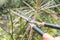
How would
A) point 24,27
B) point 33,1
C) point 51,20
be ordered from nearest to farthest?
1. point 24,27
2. point 51,20
3. point 33,1

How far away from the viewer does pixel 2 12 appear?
3281mm

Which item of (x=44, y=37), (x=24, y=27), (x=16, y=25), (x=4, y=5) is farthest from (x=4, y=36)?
(x=44, y=37)

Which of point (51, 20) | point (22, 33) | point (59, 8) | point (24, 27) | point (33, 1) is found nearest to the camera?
point (24, 27)

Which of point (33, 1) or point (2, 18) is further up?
point (33, 1)

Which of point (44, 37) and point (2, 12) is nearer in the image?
point (44, 37)

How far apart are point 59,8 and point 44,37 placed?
2684 millimetres

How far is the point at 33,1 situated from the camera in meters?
3.11

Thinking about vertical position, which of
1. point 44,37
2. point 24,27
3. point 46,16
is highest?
point 44,37

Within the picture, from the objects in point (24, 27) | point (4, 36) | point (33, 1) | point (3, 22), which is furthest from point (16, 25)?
point (33, 1)

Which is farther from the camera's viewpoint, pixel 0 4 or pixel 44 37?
pixel 0 4

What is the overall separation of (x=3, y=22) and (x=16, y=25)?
0.76 meters

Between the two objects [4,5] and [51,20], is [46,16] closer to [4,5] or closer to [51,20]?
[51,20]

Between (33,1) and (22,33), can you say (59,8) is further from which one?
(22,33)

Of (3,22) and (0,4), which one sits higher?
(0,4)
